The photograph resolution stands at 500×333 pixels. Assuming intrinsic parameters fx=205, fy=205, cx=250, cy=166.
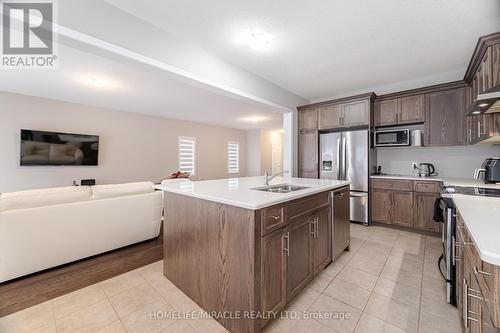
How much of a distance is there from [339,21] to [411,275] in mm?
2743

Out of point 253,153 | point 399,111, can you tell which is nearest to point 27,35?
point 399,111

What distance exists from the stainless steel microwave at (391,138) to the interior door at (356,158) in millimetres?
292

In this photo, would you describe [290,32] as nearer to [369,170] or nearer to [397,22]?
[397,22]

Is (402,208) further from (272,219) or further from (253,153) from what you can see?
(253,153)

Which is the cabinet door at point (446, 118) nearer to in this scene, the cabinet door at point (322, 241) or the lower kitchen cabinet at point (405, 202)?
the lower kitchen cabinet at point (405, 202)

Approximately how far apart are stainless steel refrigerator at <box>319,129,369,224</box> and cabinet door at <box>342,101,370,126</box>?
0.61ft

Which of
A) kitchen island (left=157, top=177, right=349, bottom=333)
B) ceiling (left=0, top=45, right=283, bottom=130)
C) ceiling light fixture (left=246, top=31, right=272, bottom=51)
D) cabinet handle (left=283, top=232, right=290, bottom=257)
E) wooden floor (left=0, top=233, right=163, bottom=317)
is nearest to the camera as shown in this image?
kitchen island (left=157, top=177, right=349, bottom=333)

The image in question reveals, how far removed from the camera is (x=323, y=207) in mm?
2129

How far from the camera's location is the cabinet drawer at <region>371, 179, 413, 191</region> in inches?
132

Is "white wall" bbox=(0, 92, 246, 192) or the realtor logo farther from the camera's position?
"white wall" bbox=(0, 92, 246, 192)

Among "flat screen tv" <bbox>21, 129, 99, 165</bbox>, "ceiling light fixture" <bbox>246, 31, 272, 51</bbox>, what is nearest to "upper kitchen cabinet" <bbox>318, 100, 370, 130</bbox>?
"ceiling light fixture" <bbox>246, 31, 272, 51</bbox>

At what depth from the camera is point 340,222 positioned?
247cm

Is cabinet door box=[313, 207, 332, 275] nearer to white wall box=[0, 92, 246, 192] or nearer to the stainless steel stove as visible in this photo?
the stainless steel stove

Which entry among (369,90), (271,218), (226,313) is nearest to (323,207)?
(271,218)
